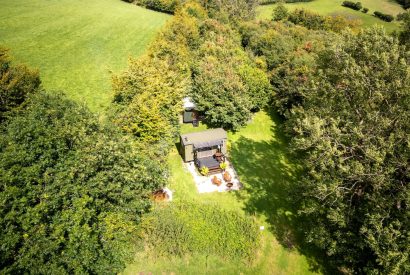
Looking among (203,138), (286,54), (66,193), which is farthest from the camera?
(286,54)

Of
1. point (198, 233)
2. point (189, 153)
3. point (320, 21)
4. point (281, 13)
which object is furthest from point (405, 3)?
point (198, 233)

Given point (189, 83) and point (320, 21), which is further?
point (320, 21)

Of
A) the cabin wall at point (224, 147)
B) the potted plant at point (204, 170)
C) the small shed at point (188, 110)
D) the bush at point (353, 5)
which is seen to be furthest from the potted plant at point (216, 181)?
the bush at point (353, 5)

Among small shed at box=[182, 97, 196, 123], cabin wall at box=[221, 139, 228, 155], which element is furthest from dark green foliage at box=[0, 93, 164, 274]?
small shed at box=[182, 97, 196, 123]

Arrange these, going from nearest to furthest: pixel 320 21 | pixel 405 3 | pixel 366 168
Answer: pixel 366 168, pixel 320 21, pixel 405 3

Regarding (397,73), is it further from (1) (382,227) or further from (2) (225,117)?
(2) (225,117)

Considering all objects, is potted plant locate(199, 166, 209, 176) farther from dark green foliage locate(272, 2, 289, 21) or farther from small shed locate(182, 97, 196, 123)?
dark green foliage locate(272, 2, 289, 21)

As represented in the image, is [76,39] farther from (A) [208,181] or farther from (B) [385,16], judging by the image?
(B) [385,16]
